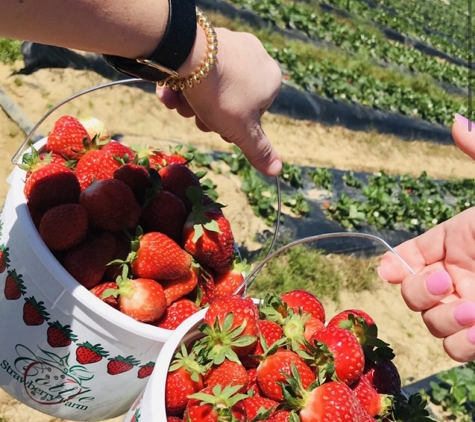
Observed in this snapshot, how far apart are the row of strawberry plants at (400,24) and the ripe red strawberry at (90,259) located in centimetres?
1048

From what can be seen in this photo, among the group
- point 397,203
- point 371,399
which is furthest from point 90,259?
point 397,203

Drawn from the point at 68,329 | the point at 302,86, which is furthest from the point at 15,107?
the point at 302,86

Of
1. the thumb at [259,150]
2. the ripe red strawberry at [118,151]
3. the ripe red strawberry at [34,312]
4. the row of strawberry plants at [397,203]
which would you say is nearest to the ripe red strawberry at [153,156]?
the ripe red strawberry at [118,151]

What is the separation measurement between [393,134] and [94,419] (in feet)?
20.0

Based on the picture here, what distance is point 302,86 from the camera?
6.06 m

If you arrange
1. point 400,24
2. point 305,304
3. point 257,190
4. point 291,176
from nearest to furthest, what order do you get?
point 305,304
point 257,190
point 291,176
point 400,24

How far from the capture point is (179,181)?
1581mm

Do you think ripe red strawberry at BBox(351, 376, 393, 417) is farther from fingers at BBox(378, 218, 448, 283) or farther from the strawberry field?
the strawberry field

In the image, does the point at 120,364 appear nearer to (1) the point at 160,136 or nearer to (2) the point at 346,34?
(1) the point at 160,136

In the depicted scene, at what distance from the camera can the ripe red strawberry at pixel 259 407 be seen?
43.0 inches

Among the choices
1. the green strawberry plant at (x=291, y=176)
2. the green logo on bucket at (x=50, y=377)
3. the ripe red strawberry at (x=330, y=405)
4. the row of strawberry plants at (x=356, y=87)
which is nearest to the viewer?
the ripe red strawberry at (x=330, y=405)

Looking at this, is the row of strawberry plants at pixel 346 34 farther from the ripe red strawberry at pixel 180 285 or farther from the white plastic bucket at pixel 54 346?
the white plastic bucket at pixel 54 346

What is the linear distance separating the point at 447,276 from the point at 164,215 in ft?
2.48

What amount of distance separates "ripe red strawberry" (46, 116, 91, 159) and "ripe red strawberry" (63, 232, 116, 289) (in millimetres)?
353
